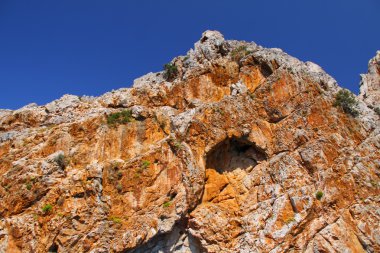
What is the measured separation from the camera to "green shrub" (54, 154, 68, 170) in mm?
27889

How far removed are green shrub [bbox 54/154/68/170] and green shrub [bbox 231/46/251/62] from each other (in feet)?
70.7

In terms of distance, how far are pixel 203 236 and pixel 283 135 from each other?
1199cm

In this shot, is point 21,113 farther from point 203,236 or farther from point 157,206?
point 203,236

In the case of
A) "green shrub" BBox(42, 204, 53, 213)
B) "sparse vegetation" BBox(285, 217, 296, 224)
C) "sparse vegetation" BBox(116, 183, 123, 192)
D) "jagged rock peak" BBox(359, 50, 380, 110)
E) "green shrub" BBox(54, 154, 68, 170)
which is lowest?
"sparse vegetation" BBox(285, 217, 296, 224)

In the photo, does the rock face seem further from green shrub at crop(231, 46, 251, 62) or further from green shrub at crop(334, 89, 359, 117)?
green shrub at crop(231, 46, 251, 62)

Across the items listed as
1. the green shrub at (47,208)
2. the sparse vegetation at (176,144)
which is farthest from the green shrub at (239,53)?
the green shrub at (47,208)

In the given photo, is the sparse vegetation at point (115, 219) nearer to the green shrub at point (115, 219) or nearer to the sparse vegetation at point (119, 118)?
the green shrub at point (115, 219)

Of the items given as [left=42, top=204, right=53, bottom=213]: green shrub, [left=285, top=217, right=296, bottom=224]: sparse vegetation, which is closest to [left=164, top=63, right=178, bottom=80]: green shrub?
[left=42, top=204, right=53, bottom=213]: green shrub

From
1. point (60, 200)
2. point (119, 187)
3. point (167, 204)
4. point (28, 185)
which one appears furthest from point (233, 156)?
point (28, 185)

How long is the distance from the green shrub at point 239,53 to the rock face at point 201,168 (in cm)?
197

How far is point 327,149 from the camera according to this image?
91.7 ft

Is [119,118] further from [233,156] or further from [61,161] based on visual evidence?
[233,156]

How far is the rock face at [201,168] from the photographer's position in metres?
24.4

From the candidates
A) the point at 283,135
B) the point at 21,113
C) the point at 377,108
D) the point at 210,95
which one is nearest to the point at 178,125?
the point at 210,95
